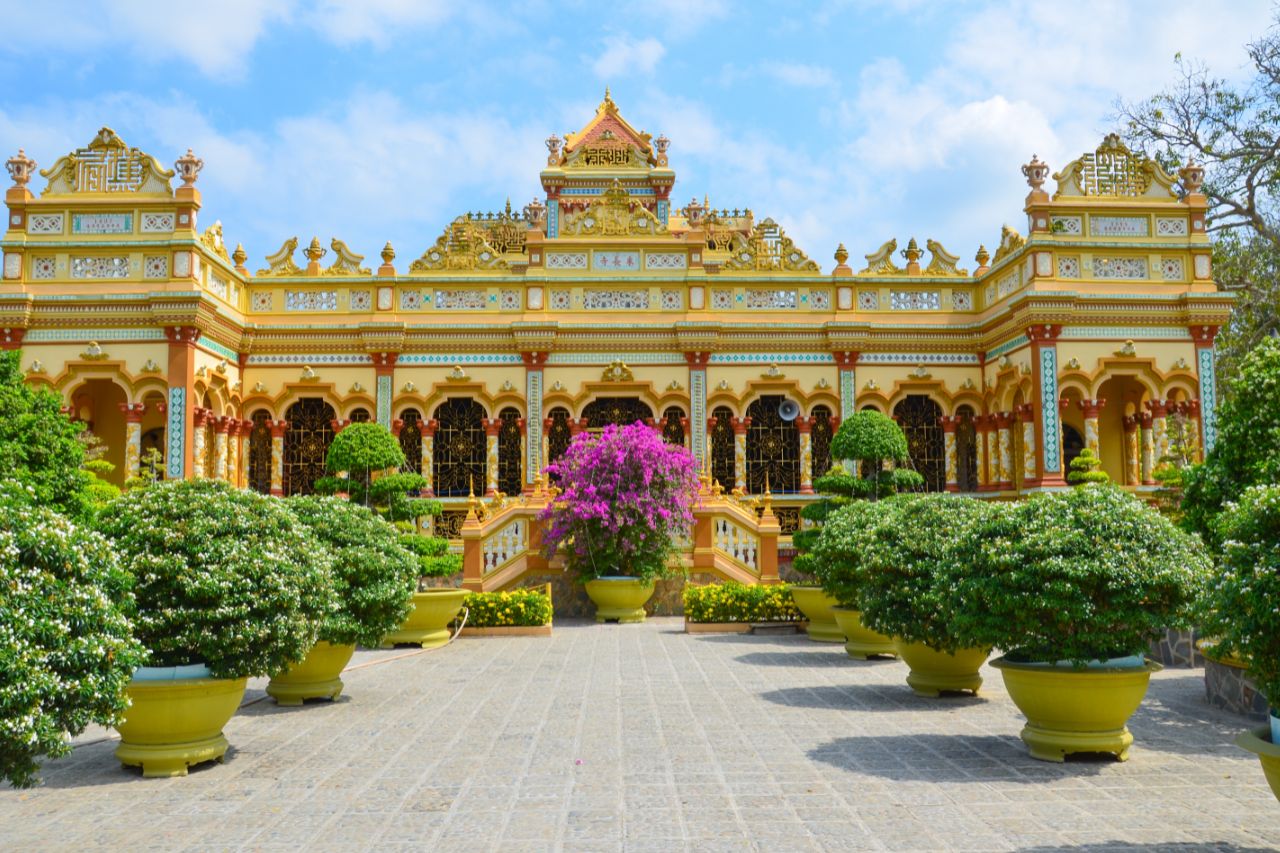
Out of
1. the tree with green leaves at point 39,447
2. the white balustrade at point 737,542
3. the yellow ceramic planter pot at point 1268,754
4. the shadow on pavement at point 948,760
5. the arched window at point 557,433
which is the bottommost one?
the shadow on pavement at point 948,760

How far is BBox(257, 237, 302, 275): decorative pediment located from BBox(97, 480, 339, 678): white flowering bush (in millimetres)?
15757

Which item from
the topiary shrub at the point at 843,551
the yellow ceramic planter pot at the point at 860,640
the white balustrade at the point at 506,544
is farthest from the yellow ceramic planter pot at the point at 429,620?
the yellow ceramic planter pot at the point at 860,640

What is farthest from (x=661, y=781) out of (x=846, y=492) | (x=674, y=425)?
(x=674, y=425)

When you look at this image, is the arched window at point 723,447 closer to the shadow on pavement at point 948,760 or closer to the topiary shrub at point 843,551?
the topiary shrub at point 843,551

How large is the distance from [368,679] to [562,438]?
444 inches

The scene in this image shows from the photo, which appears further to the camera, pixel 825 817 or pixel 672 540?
pixel 672 540

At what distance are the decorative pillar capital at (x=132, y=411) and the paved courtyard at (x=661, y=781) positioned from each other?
11482mm

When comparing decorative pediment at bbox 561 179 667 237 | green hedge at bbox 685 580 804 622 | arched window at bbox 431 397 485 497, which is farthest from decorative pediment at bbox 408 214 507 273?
green hedge at bbox 685 580 804 622

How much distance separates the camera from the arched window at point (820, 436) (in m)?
22.4

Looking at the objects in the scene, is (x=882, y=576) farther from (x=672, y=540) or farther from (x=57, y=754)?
(x=672, y=540)

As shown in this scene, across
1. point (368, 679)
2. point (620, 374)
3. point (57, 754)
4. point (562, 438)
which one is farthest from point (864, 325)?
point (57, 754)

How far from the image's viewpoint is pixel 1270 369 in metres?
9.48

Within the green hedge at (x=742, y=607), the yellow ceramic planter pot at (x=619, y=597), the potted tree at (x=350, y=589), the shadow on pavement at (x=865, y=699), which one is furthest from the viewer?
the yellow ceramic planter pot at (x=619, y=597)

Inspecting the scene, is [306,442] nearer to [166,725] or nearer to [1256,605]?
[166,725]
